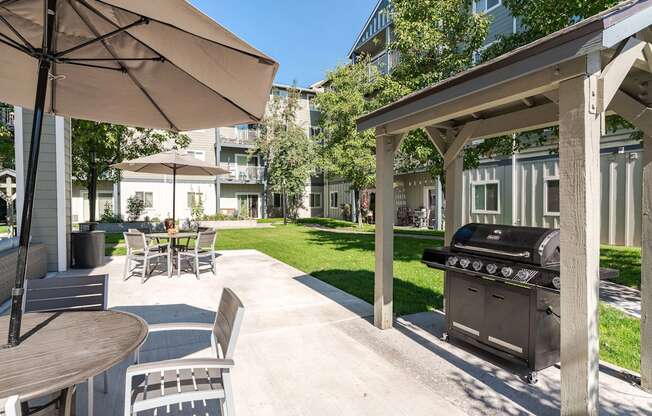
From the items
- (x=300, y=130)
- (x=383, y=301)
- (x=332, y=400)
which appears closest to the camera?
(x=332, y=400)

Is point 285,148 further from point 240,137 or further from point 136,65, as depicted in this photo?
point 136,65

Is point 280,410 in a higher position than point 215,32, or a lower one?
lower

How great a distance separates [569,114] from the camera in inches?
88.4

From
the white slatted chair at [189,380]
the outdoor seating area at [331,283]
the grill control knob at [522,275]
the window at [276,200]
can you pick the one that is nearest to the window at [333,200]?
the window at [276,200]

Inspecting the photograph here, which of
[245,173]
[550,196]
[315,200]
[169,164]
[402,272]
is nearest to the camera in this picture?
[402,272]

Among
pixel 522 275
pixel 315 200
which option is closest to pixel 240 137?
pixel 315 200

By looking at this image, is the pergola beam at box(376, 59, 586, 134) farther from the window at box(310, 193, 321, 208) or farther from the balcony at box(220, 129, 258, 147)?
the window at box(310, 193, 321, 208)

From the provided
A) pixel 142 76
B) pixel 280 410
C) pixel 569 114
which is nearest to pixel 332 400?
pixel 280 410

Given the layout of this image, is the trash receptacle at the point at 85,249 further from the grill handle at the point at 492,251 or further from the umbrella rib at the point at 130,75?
the grill handle at the point at 492,251

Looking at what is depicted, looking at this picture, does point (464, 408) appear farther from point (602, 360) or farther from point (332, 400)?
point (602, 360)

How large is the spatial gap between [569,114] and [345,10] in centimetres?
2585

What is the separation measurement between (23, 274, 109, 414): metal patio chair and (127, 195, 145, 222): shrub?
20.8 m

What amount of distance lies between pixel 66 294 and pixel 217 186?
22.2m

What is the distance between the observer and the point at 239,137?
25.8 m
